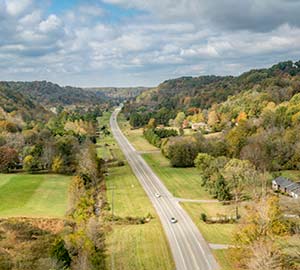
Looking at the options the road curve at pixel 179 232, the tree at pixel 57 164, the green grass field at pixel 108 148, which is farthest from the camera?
the green grass field at pixel 108 148

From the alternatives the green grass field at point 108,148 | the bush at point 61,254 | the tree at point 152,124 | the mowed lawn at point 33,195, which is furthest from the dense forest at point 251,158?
the mowed lawn at point 33,195

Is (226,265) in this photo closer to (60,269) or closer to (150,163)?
(60,269)

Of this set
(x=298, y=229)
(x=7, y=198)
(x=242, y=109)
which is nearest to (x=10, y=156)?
(x=7, y=198)

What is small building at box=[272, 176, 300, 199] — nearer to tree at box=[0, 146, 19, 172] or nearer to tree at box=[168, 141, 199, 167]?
tree at box=[168, 141, 199, 167]

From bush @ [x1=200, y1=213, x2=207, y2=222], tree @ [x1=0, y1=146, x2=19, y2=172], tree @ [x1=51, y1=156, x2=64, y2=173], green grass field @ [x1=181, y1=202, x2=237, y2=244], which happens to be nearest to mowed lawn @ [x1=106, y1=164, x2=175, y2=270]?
green grass field @ [x1=181, y1=202, x2=237, y2=244]

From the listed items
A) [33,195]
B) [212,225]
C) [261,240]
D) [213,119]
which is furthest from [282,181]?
[213,119]

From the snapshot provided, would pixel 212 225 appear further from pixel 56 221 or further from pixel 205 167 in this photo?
pixel 205 167

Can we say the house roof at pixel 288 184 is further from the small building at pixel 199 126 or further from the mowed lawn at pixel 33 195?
the small building at pixel 199 126
